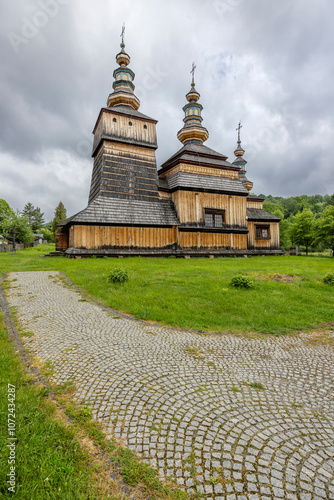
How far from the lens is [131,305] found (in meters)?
8.39

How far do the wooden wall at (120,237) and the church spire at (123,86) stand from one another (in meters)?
15.6

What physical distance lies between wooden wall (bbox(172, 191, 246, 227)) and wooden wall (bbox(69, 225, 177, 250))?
2212 mm

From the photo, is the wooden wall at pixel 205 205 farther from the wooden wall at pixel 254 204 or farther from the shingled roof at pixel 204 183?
the wooden wall at pixel 254 204

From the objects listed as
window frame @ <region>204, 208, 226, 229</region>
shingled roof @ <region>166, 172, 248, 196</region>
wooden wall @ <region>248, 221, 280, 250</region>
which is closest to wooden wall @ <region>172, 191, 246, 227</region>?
window frame @ <region>204, 208, 226, 229</region>

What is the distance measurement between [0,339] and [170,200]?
69.1ft

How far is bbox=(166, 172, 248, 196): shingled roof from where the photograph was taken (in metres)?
23.6

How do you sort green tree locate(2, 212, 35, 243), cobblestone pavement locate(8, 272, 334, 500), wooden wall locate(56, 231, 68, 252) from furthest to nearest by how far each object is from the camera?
green tree locate(2, 212, 35, 243) → wooden wall locate(56, 231, 68, 252) → cobblestone pavement locate(8, 272, 334, 500)

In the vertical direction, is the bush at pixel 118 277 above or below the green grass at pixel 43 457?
above

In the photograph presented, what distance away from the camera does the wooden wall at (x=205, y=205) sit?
923 inches

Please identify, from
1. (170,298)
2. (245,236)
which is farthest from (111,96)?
(170,298)

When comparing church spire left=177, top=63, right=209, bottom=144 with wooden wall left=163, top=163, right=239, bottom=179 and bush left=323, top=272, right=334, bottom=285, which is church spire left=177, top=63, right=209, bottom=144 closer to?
wooden wall left=163, top=163, right=239, bottom=179

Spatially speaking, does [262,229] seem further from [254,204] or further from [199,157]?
[199,157]

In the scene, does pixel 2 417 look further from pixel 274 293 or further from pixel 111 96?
pixel 111 96

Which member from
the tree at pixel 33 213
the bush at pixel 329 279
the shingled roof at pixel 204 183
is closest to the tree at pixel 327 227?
the shingled roof at pixel 204 183
